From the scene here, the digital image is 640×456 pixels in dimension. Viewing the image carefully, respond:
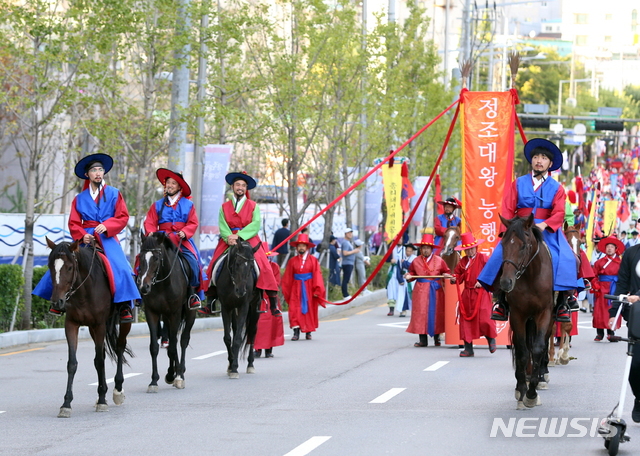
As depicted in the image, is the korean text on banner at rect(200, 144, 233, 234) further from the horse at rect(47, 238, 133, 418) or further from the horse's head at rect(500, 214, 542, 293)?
the horse's head at rect(500, 214, 542, 293)

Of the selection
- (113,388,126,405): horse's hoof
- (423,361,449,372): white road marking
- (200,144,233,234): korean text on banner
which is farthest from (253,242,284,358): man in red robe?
(200,144,233,234): korean text on banner

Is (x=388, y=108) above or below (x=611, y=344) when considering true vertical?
above

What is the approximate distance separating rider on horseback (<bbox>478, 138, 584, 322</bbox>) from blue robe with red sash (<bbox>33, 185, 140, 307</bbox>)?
3.51m

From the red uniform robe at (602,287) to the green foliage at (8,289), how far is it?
10.1 metres

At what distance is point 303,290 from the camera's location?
20141 millimetres

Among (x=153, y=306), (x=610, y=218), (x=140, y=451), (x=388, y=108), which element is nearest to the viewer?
(x=140, y=451)

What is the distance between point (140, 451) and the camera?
8.88 m

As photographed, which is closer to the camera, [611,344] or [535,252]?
[535,252]

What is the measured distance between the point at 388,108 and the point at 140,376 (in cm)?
1971

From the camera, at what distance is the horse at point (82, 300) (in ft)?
35.4

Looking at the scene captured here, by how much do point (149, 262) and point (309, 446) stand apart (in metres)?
4.09

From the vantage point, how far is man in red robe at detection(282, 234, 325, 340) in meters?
20.0

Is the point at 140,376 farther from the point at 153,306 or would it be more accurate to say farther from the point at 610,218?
the point at 610,218

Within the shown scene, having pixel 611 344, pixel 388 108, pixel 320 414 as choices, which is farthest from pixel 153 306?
pixel 388 108
